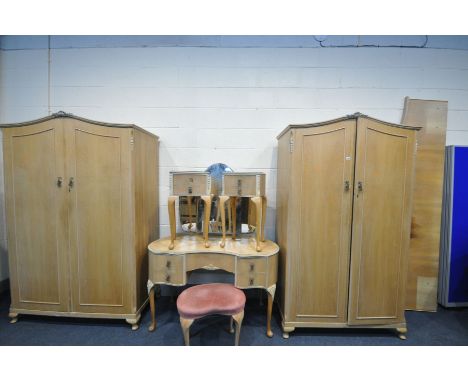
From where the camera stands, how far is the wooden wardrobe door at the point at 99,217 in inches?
70.1

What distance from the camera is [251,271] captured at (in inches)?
68.2

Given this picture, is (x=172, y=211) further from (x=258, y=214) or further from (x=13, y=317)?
(x=13, y=317)

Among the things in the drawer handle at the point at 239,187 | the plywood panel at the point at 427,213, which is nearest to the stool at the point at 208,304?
the drawer handle at the point at 239,187

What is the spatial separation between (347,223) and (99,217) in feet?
6.81

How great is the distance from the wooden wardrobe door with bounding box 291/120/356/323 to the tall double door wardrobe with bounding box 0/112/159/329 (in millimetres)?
1399

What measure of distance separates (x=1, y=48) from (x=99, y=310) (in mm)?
3015

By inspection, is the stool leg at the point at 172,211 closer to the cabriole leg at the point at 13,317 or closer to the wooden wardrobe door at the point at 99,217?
the wooden wardrobe door at the point at 99,217

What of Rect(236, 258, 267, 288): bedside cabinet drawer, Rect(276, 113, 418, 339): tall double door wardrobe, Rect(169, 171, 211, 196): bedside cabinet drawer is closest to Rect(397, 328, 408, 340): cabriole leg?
Rect(276, 113, 418, 339): tall double door wardrobe

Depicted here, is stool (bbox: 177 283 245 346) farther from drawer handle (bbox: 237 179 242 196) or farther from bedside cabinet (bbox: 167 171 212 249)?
drawer handle (bbox: 237 179 242 196)

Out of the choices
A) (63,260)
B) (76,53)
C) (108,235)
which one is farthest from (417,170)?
(76,53)

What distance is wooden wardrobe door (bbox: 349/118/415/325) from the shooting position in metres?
1.68

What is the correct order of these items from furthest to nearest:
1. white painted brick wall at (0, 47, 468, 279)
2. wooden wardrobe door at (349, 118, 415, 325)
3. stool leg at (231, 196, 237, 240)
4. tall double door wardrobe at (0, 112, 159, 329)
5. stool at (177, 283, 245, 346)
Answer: white painted brick wall at (0, 47, 468, 279) < stool leg at (231, 196, 237, 240) < tall double door wardrobe at (0, 112, 159, 329) < wooden wardrobe door at (349, 118, 415, 325) < stool at (177, 283, 245, 346)

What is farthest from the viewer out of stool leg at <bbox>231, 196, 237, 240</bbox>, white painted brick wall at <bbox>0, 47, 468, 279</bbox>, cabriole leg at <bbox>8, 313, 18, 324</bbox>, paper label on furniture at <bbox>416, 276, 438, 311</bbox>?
white painted brick wall at <bbox>0, 47, 468, 279</bbox>

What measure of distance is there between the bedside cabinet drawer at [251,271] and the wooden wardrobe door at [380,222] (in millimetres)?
739
